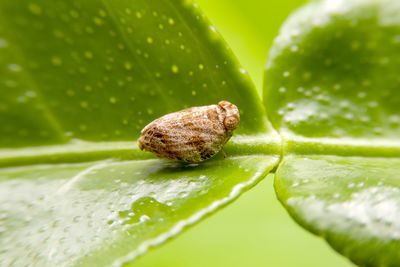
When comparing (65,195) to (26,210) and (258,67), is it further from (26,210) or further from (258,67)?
(258,67)

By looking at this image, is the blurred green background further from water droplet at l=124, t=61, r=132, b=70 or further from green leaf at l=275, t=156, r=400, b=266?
water droplet at l=124, t=61, r=132, b=70

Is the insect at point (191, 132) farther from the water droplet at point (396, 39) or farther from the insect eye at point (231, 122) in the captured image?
the water droplet at point (396, 39)

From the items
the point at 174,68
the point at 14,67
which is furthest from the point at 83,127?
the point at 174,68

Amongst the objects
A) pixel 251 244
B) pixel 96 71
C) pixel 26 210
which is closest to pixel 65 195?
pixel 26 210

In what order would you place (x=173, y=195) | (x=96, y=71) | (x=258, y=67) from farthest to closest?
(x=258, y=67), (x=96, y=71), (x=173, y=195)

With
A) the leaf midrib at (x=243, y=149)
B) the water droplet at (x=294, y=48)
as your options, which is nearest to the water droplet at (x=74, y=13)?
the leaf midrib at (x=243, y=149)

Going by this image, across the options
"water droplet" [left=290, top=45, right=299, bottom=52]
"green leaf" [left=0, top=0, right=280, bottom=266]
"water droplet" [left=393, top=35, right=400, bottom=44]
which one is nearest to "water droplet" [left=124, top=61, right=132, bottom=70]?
"green leaf" [left=0, top=0, right=280, bottom=266]
